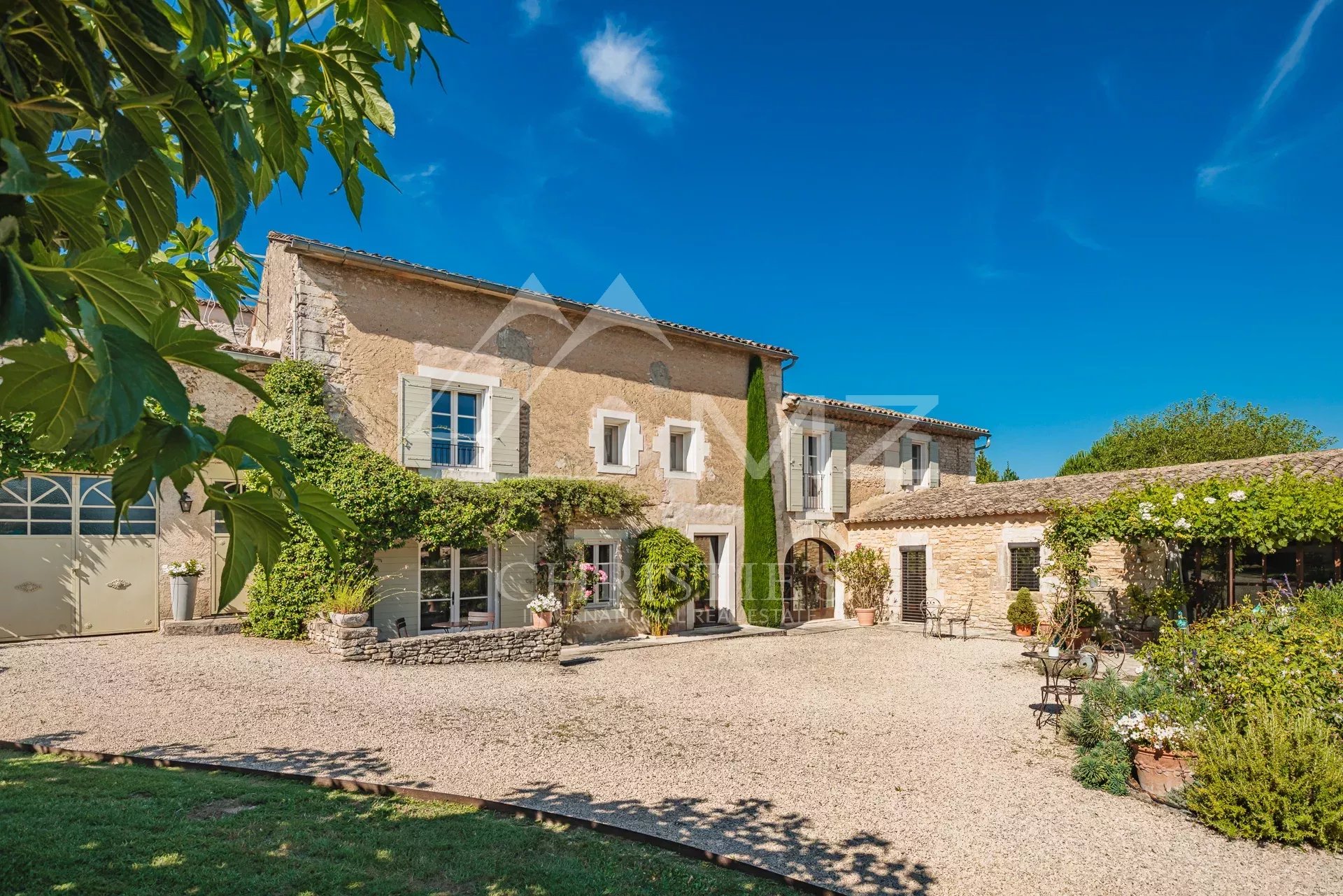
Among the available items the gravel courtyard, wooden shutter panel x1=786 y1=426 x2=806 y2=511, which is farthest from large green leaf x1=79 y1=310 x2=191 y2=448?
wooden shutter panel x1=786 y1=426 x2=806 y2=511

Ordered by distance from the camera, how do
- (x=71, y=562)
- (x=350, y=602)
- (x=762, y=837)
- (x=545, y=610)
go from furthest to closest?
(x=545, y=610)
(x=71, y=562)
(x=350, y=602)
(x=762, y=837)

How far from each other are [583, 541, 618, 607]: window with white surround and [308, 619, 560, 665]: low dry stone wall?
2.13 meters

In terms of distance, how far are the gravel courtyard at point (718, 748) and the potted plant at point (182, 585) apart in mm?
519

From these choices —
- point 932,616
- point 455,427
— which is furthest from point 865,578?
point 455,427

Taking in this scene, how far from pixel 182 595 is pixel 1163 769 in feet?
38.3

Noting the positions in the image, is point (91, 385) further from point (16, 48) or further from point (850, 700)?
point (850, 700)

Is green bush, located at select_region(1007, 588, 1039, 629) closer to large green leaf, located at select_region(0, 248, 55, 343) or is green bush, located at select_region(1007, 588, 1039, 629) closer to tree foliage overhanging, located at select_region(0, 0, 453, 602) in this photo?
tree foliage overhanging, located at select_region(0, 0, 453, 602)

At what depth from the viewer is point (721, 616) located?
50.9 feet

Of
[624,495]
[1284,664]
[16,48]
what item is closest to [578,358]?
[624,495]

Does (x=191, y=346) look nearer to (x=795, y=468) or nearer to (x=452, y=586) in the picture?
(x=452, y=586)

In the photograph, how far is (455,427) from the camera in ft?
40.7

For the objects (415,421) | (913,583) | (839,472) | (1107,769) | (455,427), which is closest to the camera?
(1107,769)

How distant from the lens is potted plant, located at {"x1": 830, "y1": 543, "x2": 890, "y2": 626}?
17.2m

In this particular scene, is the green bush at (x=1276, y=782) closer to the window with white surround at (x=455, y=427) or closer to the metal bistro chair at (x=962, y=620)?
the metal bistro chair at (x=962, y=620)
